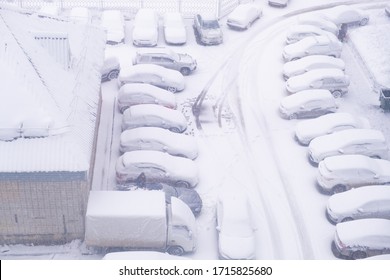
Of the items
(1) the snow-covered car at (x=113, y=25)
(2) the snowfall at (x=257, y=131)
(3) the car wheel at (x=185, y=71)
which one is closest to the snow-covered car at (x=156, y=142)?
(2) the snowfall at (x=257, y=131)

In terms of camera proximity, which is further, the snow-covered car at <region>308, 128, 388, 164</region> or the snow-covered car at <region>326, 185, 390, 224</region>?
the snow-covered car at <region>308, 128, 388, 164</region>

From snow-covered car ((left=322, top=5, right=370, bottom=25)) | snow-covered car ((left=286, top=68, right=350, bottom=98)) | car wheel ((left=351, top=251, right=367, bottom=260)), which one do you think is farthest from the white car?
snow-covered car ((left=322, top=5, right=370, bottom=25))

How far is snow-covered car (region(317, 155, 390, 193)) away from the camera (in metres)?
29.4

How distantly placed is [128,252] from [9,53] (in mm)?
10255

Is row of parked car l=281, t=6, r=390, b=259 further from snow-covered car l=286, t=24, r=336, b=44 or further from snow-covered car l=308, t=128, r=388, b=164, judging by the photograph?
snow-covered car l=286, t=24, r=336, b=44

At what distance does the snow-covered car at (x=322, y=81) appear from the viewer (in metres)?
36.7

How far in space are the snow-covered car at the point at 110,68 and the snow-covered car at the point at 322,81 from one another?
10.7 meters

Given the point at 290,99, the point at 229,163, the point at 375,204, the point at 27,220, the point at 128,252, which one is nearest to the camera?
the point at 128,252

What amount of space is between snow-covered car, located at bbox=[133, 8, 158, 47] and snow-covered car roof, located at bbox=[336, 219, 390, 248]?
2073cm

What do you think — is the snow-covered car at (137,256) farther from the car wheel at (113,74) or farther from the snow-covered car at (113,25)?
the snow-covered car at (113,25)
